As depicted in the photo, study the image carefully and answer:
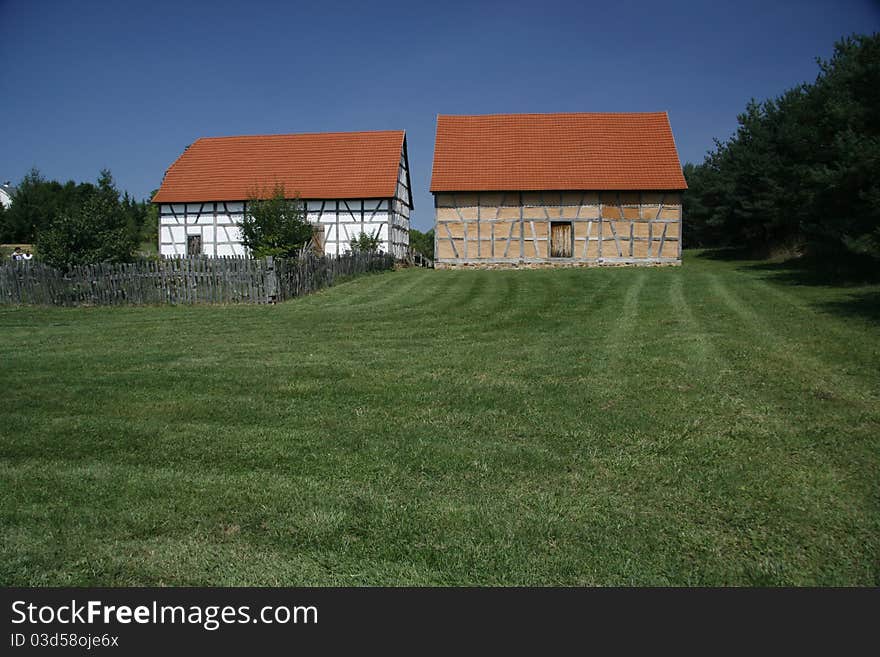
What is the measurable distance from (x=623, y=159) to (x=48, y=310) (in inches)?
873

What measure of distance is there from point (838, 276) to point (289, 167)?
75.2 feet

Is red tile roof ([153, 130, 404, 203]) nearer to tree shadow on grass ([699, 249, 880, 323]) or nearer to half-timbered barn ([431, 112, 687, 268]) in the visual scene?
half-timbered barn ([431, 112, 687, 268])

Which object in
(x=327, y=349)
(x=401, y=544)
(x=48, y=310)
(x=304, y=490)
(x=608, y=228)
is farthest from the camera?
(x=608, y=228)

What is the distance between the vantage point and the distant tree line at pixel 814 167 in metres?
15.8

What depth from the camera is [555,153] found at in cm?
2972

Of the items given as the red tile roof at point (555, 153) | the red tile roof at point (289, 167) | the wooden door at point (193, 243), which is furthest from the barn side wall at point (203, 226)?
the red tile roof at point (555, 153)

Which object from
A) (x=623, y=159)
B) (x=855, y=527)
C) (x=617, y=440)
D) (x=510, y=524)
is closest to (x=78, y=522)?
(x=510, y=524)

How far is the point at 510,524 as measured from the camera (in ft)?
11.9

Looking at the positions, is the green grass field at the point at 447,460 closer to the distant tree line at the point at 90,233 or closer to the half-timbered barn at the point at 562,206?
the distant tree line at the point at 90,233

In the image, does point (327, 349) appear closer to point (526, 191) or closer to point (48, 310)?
point (48, 310)

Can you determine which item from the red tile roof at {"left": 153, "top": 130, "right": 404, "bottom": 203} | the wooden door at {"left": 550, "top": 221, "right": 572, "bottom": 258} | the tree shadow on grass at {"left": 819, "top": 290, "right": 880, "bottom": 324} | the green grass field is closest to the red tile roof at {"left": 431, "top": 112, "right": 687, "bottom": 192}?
the wooden door at {"left": 550, "top": 221, "right": 572, "bottom": 258}

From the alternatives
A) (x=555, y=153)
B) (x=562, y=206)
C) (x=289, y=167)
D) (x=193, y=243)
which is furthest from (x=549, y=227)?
(x=193, y=243)

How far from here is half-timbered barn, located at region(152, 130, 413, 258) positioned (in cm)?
3041

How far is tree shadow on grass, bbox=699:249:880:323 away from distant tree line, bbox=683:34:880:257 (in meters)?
0.54
